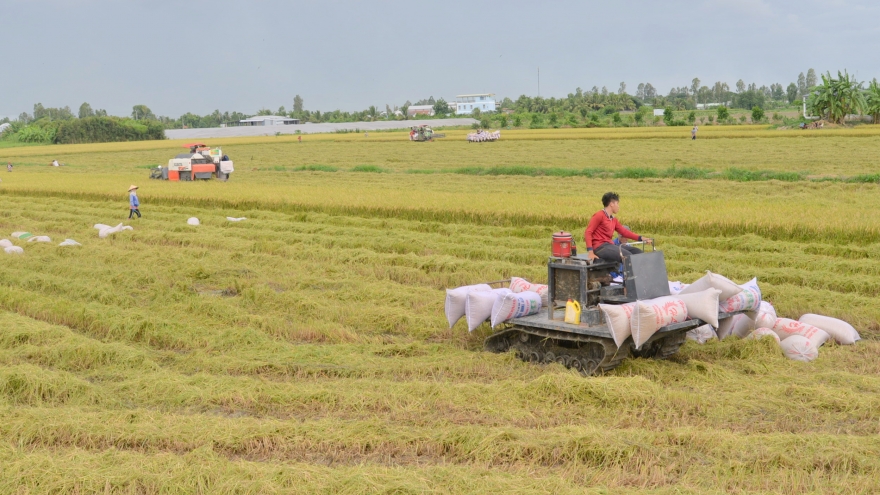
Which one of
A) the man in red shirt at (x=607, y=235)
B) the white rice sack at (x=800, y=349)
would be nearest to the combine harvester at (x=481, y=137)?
the man in red shirt at (x=607, y=235)

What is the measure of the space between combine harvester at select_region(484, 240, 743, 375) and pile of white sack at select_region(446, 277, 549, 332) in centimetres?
13

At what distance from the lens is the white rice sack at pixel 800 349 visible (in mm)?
8375

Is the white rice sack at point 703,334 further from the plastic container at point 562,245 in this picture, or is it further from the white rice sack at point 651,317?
the plastic container at point 562,245

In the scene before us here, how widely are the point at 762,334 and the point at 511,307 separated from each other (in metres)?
2.75

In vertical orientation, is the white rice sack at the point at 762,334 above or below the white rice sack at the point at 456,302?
below

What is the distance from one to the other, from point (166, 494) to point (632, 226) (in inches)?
507

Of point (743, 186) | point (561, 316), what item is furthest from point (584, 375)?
point (743, 186)

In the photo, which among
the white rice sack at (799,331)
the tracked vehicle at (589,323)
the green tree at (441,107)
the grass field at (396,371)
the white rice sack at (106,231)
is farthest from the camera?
the green tree at (441,107)

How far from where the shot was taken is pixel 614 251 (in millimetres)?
8602

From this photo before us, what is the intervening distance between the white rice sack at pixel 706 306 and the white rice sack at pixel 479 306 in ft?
6.46

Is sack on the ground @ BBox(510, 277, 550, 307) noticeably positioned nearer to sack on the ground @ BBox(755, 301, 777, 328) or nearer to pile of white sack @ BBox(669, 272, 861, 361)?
pile of white sack @ BBox(669, 272, 861, 361)

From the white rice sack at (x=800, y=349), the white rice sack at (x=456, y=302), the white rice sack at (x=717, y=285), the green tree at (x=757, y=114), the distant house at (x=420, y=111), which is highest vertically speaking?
the distant house at (x=420, y=111)

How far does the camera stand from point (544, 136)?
57.7m

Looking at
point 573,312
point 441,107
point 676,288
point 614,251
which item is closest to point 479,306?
point 573,312
